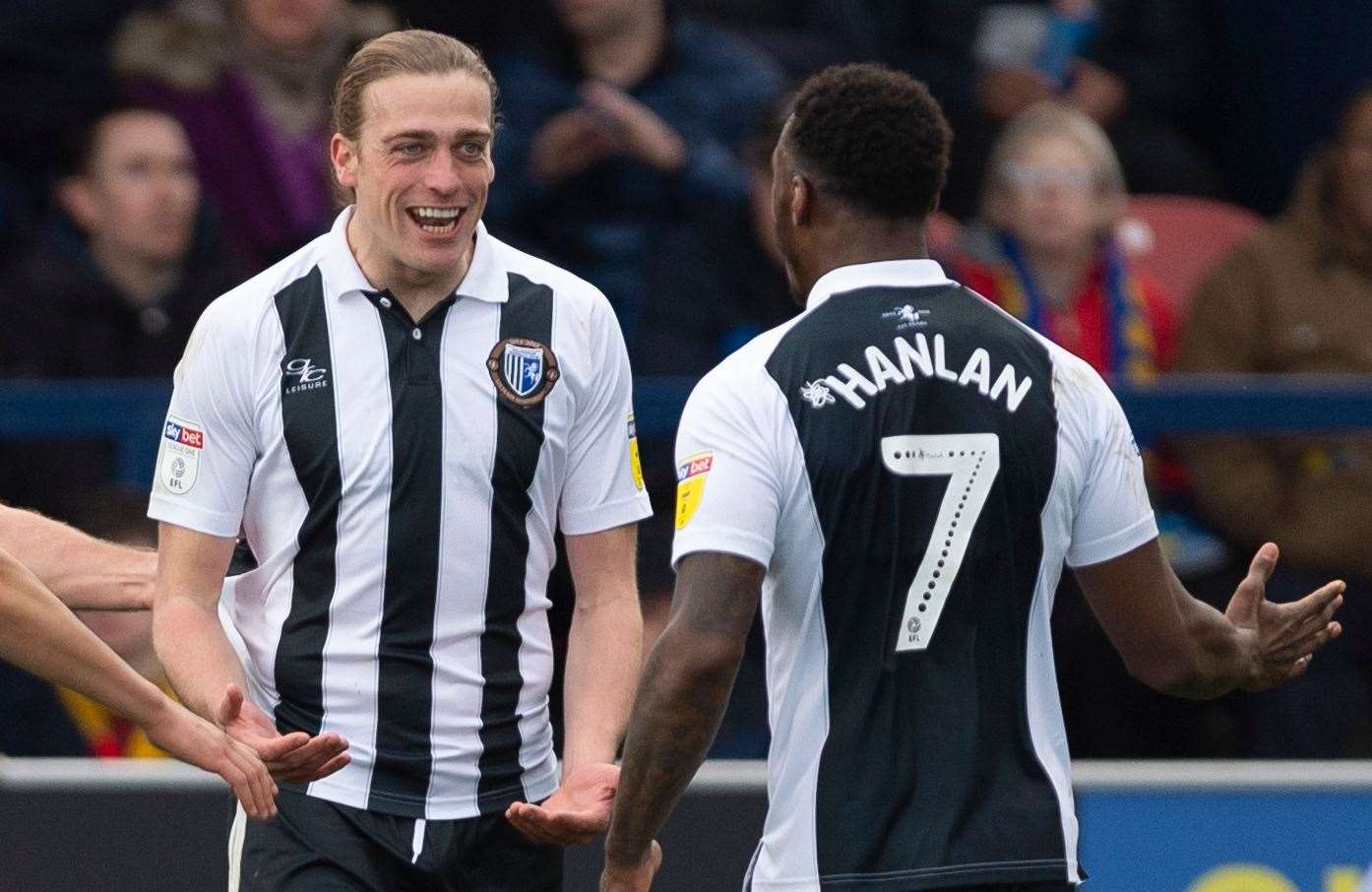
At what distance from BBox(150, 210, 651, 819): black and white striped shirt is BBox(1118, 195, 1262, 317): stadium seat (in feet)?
12.5

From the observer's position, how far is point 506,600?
152 inches

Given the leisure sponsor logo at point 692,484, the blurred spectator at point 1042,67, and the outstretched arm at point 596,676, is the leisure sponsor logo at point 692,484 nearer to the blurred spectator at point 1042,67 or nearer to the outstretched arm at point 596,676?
the outstretched arm at point 596,676

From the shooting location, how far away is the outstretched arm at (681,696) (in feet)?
10.9

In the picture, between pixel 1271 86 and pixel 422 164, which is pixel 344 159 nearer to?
pixel 422 164

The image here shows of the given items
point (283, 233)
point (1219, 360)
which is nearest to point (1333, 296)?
point (1219, 360)

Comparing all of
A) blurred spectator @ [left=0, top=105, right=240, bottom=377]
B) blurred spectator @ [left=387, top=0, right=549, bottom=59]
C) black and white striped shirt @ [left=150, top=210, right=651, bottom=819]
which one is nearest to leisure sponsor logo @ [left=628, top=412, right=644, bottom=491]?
black and white striped shirt @ [left=150, top=210, right=651, bottom=819]

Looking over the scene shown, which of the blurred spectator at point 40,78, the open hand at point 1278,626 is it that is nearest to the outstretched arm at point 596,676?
the open hand at point 1278,626

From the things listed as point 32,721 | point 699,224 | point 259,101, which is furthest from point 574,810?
point 259,101

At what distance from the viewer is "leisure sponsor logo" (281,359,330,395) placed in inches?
149

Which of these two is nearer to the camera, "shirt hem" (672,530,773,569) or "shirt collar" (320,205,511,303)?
"shirt hem" (672,530,773,569)

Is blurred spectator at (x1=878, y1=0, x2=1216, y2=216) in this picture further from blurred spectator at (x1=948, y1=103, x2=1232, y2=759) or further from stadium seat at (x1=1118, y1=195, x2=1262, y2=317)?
blurred spectator at (x1=948, y1=103, x2=1232, y2=759)

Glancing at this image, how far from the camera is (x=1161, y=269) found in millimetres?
7383

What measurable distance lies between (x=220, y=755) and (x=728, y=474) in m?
0.93

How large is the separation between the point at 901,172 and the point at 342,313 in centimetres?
102
